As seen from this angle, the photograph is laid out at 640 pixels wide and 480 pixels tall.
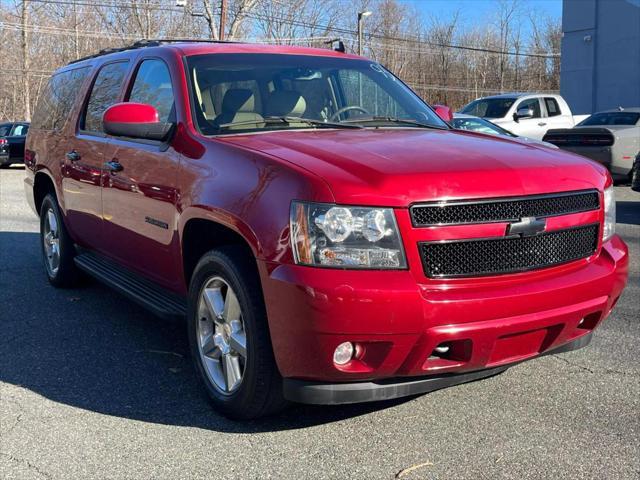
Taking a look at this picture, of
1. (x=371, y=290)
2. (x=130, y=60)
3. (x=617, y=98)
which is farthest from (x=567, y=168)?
(x=617, y=98)

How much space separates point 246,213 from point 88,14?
171 feet

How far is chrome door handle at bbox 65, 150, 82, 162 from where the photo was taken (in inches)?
220

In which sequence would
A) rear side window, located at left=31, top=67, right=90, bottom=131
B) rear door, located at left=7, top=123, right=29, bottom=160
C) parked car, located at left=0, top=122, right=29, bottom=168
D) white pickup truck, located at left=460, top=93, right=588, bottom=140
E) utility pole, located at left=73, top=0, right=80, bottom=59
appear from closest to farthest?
rear side window, located at left=31, top=67, right=90, bottom=131
white pickup truck, located at left=460, top=93, right=588, bottom=140
parked car, located at left=0, top=122, right=29, bottom=168
rear door, located at left=7, top=123, right=29, bottom=160
utility pole, located at left=73, top=0, right=80, bottom=59

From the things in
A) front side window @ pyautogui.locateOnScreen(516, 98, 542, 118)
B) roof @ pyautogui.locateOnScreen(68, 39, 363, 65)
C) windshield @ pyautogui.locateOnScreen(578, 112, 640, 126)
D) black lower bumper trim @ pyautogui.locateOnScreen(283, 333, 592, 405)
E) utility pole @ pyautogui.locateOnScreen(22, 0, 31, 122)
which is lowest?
black lower bumper trim @ pyautogui.locateOnScreen(283, 333, 592, 405)

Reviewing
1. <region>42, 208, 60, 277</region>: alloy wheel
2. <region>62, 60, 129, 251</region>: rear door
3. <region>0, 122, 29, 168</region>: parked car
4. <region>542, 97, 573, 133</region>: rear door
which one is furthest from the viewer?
<region>0, 122, 29, 168</region>: parked car

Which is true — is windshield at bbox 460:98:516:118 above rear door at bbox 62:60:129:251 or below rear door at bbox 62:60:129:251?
above

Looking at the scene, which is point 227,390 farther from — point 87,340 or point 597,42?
point 597,42

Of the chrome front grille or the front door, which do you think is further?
the front door

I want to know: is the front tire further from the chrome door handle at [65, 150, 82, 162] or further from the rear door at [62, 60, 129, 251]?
the chrome door handle at [65, 150, 82, 162]

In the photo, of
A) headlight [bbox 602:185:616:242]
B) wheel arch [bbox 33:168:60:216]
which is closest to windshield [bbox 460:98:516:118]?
wheel arch [bbox 33:168:60:216]

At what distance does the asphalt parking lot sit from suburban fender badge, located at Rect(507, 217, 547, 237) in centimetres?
99

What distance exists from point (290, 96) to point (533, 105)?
50.0 ft

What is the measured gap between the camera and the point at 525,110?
1784 centimetres

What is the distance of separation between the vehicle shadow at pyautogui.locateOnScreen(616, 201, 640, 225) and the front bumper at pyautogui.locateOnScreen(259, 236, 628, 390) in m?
7.70
